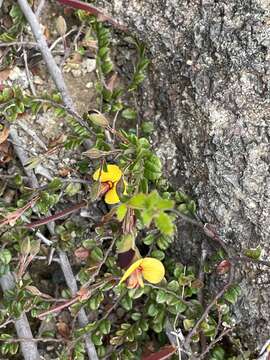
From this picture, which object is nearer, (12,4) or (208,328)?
(208,328)

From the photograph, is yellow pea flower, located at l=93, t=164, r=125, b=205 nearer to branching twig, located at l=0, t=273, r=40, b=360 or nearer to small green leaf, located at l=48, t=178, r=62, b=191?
small green leaf, located at l=48, t=178, r=62, b=191

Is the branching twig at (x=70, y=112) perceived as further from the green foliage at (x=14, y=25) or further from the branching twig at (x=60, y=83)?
the green foliage at (x=14, y=25)

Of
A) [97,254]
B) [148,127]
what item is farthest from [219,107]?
[97,254]

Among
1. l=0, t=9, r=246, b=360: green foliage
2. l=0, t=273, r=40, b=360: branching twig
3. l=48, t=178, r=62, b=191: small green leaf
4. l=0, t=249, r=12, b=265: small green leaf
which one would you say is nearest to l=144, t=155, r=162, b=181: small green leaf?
l=0, t=9, r=246, b=360: green foliage

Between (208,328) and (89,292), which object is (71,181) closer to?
(89,292)

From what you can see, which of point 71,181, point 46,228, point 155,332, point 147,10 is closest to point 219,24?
point 147,10

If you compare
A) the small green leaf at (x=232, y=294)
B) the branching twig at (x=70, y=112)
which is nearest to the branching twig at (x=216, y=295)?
the small green leaf at (x=232, y=294)

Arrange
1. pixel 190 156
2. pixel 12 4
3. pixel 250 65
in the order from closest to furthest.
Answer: pixel 250 65 → pixel 190 156 → pixel 12 4
